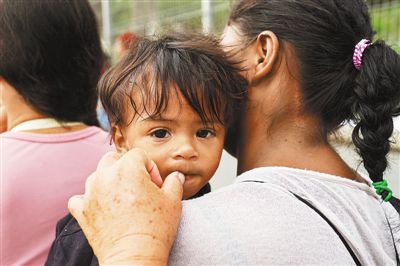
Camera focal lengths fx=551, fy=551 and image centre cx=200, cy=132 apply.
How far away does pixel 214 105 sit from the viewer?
1641 mm

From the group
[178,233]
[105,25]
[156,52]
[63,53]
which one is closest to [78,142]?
[63,53]

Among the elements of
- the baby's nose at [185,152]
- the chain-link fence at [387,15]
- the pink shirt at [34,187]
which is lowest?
the pink shirt at [34,187]

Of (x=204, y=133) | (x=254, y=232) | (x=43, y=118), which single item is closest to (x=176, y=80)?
(x=204, y=133)

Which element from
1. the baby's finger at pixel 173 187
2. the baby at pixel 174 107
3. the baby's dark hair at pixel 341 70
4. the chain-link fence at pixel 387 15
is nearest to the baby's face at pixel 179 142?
the baby at pixel 174 107

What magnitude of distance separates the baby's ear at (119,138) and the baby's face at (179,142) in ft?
0.31

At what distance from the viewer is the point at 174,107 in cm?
158

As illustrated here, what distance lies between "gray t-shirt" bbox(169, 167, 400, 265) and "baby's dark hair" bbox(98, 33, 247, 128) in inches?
11.0

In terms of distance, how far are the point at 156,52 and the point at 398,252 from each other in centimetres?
90

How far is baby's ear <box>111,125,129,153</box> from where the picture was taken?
175 centimetres

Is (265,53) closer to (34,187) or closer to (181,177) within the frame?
(181,177)

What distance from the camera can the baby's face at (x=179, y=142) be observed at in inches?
61.9

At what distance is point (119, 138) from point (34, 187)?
0.45 m

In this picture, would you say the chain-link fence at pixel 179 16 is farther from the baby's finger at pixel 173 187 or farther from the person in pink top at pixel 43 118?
the baby's finger at pixel 173 187

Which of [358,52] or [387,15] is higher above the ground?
[358,52]
